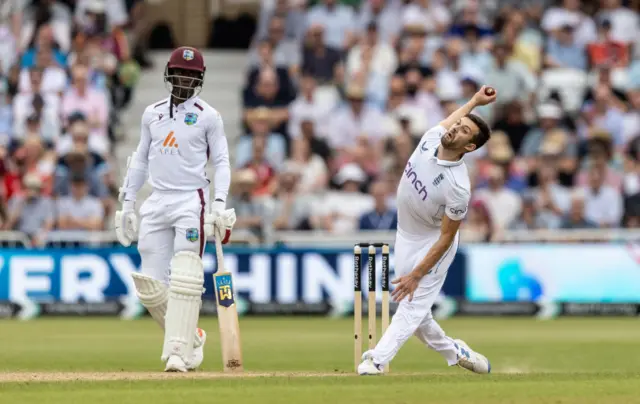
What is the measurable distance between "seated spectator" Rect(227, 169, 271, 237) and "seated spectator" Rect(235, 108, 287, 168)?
129 centimetres

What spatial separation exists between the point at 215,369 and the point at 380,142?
352 inches

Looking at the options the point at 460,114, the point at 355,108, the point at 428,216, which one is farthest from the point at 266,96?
the point at 428,216

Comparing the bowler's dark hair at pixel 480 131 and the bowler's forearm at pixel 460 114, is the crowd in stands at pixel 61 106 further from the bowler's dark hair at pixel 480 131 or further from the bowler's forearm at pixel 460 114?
the bowler's dark hair at pixel 480 131

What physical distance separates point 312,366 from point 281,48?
1044 centimetres

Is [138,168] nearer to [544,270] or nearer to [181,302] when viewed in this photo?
[181,302]

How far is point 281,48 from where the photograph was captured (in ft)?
69.3

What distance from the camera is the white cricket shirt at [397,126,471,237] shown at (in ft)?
30.8

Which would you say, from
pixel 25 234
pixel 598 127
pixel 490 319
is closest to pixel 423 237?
pixel 490 319

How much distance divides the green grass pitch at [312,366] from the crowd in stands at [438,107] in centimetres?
179

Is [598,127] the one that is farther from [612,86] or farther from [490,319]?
[490,319]

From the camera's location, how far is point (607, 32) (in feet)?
70.2

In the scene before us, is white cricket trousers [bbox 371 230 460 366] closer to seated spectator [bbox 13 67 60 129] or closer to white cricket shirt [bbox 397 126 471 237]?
white cricket shirt [bbox 397 126 471 237]

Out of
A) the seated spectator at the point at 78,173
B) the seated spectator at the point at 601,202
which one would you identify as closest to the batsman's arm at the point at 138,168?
the seated spectator at the point at 78,173

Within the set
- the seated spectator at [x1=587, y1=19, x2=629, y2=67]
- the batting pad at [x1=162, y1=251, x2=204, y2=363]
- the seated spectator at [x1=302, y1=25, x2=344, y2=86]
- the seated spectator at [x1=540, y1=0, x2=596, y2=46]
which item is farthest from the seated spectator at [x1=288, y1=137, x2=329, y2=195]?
the batting pad at [x1=162, y1=251, x2=204, y2=363]
